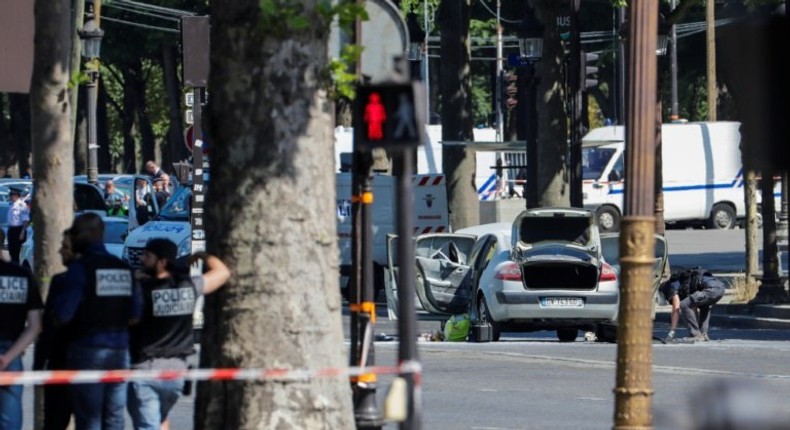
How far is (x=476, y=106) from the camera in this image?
94000 mm

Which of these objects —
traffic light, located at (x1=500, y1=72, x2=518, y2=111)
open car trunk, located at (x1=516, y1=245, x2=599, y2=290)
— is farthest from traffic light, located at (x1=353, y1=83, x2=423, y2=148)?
traffic light, located at (x1=500, y1=72, x2=518, y2=111)

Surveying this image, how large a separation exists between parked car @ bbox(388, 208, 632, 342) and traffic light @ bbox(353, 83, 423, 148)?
12.1 metres

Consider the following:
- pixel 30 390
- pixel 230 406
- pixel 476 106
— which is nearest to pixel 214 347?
pixel 230 406

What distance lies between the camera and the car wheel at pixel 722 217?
155 feet

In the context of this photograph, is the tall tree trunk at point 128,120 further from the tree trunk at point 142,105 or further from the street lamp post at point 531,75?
the street lamp post at point 531,75

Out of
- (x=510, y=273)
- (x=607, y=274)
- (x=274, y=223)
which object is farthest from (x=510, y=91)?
(x=274, y=223)

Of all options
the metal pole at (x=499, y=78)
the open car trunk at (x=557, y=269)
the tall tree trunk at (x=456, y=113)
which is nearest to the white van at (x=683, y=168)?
the metal pole at (x=499, y=78)

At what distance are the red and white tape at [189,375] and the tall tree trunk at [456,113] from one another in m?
23.3

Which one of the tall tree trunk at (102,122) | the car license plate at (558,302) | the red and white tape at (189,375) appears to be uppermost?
the tall tree trunk at (102,122)

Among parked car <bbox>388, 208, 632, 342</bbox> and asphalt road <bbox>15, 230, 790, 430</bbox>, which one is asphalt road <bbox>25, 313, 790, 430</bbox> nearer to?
asphalt road <bbox>15, 230, 790, 430</bbox>

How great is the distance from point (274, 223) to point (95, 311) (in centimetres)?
142

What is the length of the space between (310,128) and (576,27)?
19.4 metres

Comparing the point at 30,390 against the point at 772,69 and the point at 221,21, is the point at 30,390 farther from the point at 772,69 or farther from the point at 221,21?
the point at 772,69

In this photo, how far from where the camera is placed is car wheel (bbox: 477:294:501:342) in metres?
20.4
